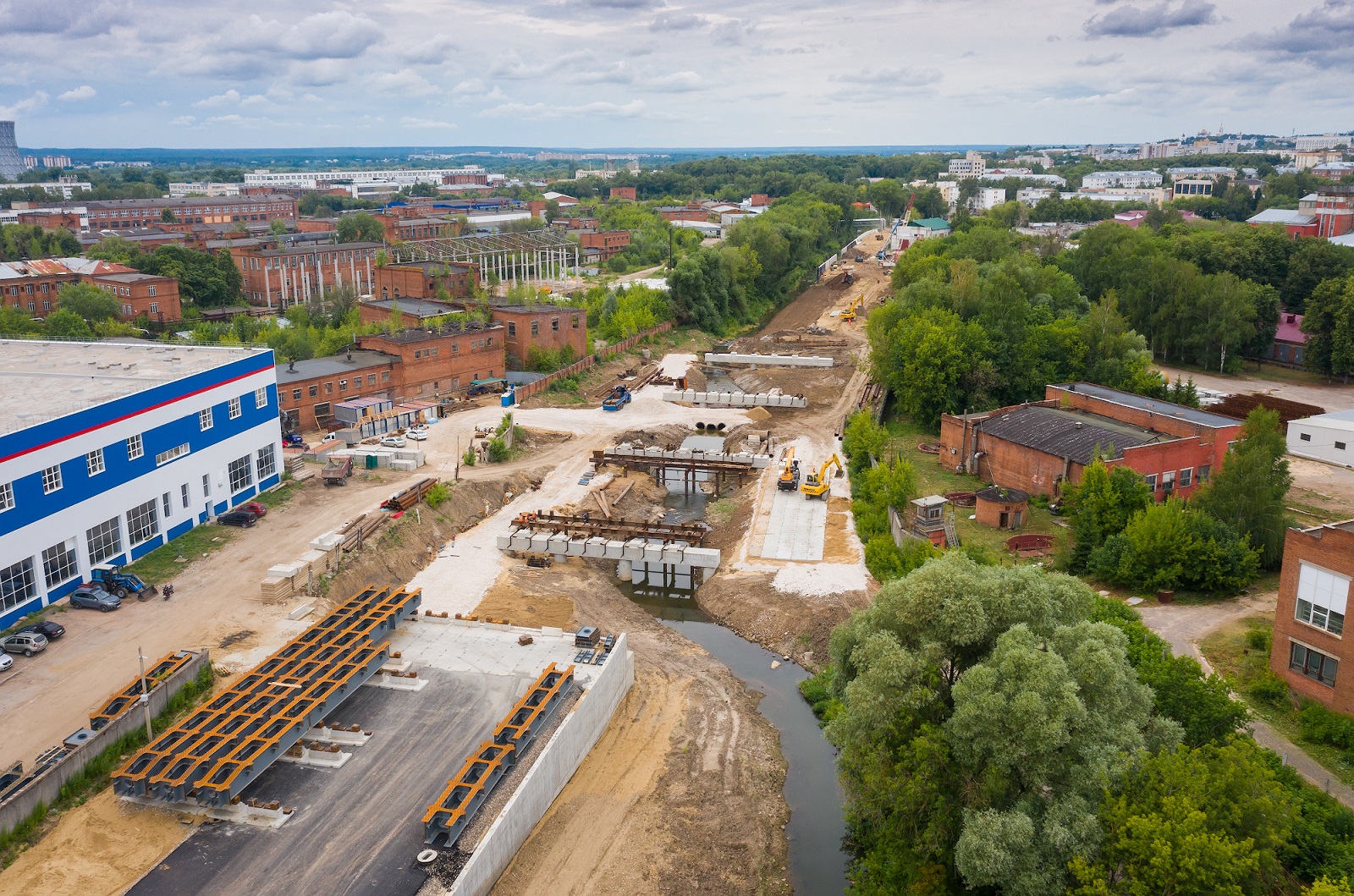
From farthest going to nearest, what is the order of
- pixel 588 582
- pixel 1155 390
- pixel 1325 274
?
pixel 1325 274 < pixel 1155 390 < pixel 588 582

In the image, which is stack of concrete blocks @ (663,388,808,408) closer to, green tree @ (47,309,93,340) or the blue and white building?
the blue and white building

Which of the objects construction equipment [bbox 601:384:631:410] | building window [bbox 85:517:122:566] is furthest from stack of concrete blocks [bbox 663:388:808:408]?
building window [bbox 85:517:122:566]

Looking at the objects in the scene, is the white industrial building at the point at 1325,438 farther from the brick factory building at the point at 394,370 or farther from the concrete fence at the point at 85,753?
the concrete fence at the point at 85,753

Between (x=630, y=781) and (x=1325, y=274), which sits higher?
(x=1325, y=274)

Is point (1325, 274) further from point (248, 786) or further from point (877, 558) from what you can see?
point (248, 786)

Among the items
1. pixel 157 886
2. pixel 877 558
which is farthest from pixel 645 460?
pixel 157 886
